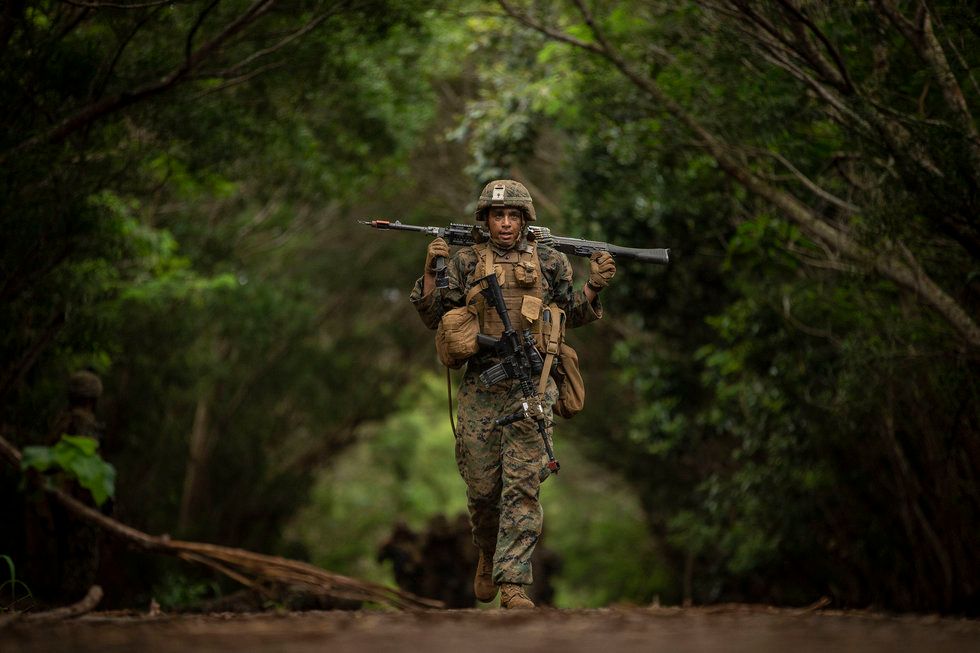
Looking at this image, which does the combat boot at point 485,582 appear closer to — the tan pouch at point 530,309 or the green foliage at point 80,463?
the tan pouch at point 530,309

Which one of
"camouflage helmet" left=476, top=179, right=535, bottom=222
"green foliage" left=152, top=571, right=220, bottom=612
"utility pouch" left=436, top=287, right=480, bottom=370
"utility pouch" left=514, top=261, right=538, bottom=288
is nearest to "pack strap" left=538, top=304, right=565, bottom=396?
"utility pouch" left=514, top=261, right=538, bottom=288

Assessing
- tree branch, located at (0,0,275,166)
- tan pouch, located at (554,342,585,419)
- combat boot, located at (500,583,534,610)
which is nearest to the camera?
combat boot, located at (500,583,534,610)

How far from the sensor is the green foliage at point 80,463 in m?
5.25

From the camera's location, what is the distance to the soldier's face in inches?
324

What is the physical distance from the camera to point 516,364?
8039 mm

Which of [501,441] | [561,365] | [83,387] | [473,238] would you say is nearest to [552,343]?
[561,365]

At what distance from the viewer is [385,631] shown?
4918mm

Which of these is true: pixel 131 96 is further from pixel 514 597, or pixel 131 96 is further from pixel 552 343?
pixel 514 597

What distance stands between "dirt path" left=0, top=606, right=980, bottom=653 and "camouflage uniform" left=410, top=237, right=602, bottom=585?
1928mm

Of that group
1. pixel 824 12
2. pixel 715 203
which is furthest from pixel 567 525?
pixel 824 12

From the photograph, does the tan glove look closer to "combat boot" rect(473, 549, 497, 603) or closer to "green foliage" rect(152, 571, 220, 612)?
"combat boot" rect(473, 549, 497, 603)

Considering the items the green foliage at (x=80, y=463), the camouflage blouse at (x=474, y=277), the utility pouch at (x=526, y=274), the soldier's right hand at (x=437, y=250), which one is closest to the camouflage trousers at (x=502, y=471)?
the camouflage blouse at (x=474, y=277)

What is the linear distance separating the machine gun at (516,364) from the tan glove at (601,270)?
566 mm

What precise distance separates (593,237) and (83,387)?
8.00 metres
